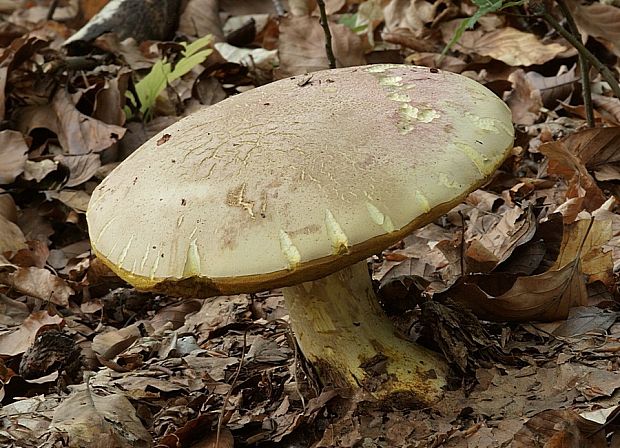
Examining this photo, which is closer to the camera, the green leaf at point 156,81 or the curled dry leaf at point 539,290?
the curled dry leaf at point 539,290

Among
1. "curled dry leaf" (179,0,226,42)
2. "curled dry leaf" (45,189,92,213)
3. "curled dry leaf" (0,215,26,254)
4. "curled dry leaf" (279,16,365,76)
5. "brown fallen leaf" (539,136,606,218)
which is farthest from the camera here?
"curled dry leaf" (179,0,226,42)

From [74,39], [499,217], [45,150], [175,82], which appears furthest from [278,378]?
[74,39]

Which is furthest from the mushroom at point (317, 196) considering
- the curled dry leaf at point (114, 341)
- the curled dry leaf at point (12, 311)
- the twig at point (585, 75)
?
the curled dry leaf at point (12, 311)

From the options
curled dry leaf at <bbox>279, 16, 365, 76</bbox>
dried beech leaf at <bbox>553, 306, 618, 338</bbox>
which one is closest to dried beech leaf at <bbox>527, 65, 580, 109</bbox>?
curled dry leaf at <bbox>279, 16, 365, 76</bbox>

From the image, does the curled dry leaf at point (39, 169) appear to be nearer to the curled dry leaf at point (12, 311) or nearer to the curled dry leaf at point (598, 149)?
the curled dry leaf at point (12, 311)

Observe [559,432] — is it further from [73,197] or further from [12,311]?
[73,197]

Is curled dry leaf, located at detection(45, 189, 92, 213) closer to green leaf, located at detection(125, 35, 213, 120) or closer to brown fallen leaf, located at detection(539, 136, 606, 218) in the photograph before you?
green leaf, located at detection(125, 35, 213, 120)
